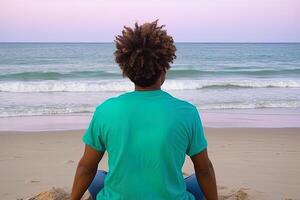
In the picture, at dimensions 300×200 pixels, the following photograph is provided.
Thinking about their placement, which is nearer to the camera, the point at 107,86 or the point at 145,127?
the point at 145,127

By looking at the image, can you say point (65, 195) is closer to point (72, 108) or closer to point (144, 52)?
point (144, 52)

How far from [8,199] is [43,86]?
14.2 meters

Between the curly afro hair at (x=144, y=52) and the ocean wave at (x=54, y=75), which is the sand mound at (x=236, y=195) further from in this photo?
the ocean wave at (x=54, y=75)

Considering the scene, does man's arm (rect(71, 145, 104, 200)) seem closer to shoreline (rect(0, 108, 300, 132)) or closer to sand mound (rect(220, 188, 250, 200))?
sand mound (rect(220, 188, 250, 200))

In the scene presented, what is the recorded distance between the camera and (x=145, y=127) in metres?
2.18

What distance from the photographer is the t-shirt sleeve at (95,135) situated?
2256 millimetres

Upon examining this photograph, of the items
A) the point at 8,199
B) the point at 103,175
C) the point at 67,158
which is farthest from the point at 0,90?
the point at 103,175

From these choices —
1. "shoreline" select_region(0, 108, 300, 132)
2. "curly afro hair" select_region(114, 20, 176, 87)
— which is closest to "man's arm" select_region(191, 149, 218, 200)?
"curly afro hair" select_region(114, 20, 176, 87)

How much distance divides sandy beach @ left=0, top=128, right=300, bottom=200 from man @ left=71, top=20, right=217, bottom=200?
2.48 metres

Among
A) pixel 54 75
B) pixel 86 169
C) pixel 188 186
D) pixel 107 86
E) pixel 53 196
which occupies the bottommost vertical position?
pixel 54 75

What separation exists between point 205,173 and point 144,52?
0.76 m

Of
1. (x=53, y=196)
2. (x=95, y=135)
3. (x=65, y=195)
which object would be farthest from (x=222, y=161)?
(x=95, y=135)

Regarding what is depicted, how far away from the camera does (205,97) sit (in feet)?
49.9

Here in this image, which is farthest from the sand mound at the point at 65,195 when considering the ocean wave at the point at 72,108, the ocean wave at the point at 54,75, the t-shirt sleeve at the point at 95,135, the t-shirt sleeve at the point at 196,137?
the ocean wave at the point at 54,75
